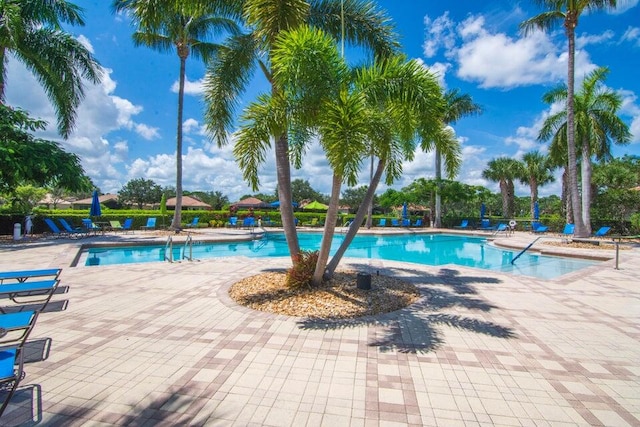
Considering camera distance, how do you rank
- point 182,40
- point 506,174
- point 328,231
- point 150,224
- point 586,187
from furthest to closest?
point 506,174
point 150,224
point 182,40
point 586,187
point 328,231

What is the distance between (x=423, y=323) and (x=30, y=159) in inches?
639

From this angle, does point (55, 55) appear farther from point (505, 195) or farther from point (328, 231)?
point (505, 195)

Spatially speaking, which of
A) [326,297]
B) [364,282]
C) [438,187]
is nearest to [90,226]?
[326,297]

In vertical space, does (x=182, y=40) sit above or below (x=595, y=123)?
above

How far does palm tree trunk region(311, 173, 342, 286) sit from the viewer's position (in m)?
5.79

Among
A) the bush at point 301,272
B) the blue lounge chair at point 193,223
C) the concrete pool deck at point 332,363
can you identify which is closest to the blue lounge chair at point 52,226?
the blue lounge chair at point 193,223

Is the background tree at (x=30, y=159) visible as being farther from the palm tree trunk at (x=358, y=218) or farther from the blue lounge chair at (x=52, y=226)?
the palm tree trunk at (x=358, y=218)

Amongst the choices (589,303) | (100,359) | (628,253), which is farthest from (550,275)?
(100,359)

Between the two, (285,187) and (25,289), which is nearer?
(25,289)

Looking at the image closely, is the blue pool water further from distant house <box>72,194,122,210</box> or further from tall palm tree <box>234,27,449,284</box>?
distant house <box>72,194,122,210</box>

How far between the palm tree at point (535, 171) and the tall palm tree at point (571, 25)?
16.9 metres

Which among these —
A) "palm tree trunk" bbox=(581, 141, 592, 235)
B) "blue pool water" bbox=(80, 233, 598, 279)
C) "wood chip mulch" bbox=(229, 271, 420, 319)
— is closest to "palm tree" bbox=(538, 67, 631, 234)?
"palm tree trunk" bbox=(581, 141, 592, 235)

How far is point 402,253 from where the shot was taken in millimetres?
16453

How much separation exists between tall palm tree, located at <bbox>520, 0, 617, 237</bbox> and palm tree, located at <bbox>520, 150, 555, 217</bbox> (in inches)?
664
